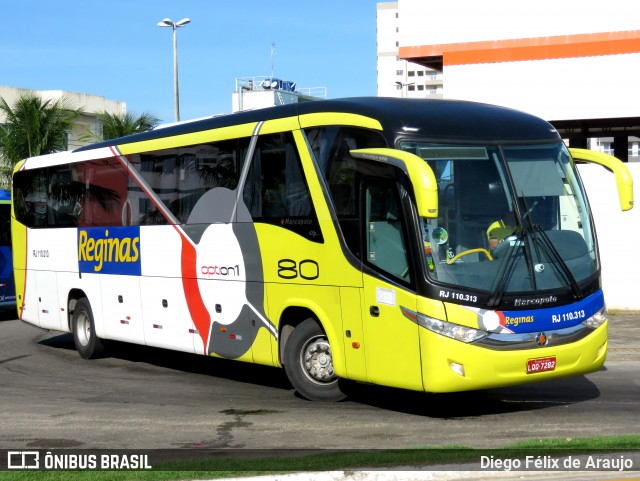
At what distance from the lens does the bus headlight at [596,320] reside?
1048 centimetres

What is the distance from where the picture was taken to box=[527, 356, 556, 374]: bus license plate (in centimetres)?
996

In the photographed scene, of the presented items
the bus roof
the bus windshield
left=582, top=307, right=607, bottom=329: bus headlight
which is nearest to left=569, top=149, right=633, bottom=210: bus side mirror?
the bus windshield

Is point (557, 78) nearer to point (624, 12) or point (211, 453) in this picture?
point (624, 12)

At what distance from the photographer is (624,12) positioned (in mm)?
25156

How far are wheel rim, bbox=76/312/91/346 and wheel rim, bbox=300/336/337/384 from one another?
631cm

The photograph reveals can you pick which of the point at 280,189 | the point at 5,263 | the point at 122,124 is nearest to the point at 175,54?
the point at 122,124

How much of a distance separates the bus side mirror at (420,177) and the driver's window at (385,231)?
0.43 metres

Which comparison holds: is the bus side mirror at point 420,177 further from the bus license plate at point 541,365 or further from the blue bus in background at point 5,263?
the blue bus in background at point 5,263

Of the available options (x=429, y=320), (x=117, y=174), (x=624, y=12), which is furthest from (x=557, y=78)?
(x=429, y=320)

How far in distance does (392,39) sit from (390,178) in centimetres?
12096

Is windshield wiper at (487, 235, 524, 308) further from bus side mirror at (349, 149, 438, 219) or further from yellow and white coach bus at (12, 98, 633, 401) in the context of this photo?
bus side mirror at (349, 149, 438, 219)

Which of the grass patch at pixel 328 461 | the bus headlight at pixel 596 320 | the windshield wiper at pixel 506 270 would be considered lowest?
the grass patch at pixel 328 461

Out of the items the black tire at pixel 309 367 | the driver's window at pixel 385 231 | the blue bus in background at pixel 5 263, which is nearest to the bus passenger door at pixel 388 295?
the driver's window at pixel 385 231

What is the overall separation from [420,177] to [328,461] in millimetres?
2771
